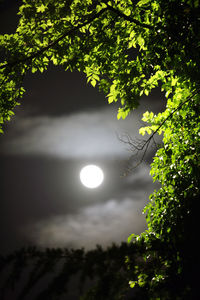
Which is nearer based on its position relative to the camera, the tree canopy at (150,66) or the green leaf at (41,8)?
the tree canopy at (150,66)

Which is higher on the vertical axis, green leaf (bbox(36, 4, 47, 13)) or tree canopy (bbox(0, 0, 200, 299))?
green leaf (bbox(36, 4, 47, 13))

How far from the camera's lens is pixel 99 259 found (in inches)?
72.9

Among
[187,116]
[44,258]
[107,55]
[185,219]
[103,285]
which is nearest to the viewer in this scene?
[103,285]

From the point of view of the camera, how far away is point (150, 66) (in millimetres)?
5207

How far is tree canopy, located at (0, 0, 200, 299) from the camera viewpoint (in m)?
4.28

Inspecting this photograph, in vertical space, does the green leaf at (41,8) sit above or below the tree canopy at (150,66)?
above

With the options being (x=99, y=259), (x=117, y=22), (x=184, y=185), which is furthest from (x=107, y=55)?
(x=99, y=259)

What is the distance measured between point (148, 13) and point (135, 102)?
7.03 ft

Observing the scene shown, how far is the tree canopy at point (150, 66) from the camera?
4281 millimetres

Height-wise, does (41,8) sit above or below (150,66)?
above

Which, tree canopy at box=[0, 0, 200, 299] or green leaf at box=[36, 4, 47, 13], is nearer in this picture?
tree canopy at box=[0, 0, 200, 299]

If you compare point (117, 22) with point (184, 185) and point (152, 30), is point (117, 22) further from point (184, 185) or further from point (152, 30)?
point (184, 185)

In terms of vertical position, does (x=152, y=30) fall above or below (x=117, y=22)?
below

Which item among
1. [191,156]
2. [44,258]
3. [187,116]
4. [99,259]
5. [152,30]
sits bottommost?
[99,259]
